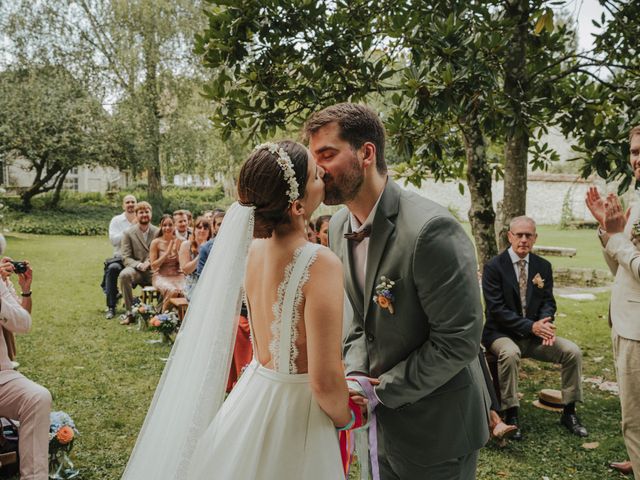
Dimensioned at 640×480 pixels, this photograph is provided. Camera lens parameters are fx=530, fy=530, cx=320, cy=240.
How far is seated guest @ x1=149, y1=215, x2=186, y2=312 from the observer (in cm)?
870

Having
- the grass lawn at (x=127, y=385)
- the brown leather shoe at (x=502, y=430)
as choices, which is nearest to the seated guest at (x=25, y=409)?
the grass lawn at (x=127, y=385)

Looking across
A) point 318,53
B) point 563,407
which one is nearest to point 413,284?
→ point 318,53

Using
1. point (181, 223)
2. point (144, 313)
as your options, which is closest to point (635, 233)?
point (144, 313)

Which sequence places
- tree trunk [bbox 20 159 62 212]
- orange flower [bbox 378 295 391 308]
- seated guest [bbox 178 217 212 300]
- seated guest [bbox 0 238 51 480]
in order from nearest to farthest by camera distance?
orange flower [bbox 378 295 391 308], seated guest [bbox 0 238 51 480], seated guest [bbox 178 217 212 300], tree trunk [bbox 20 159 62 212]

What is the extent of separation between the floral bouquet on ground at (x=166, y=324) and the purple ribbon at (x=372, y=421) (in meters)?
5.33

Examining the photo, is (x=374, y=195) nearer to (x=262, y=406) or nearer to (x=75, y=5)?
(x=262, y=406)

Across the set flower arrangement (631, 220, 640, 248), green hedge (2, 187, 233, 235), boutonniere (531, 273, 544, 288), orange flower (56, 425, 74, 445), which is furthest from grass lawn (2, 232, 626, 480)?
green hedge (2, 187, 233, 235)

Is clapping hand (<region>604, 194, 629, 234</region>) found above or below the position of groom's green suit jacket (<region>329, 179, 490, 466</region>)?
above

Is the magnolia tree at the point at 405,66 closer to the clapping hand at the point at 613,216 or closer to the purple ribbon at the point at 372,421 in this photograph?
the clapping hand at the point at 613,216

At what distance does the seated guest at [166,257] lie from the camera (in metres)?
8.70

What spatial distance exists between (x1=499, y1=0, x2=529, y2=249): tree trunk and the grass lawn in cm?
201

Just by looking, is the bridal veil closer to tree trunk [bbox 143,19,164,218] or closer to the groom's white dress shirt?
the groom's white dress shirt

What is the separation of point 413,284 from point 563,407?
374 centimetres

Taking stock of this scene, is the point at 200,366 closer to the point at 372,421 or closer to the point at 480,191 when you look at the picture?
the point at 372,421
